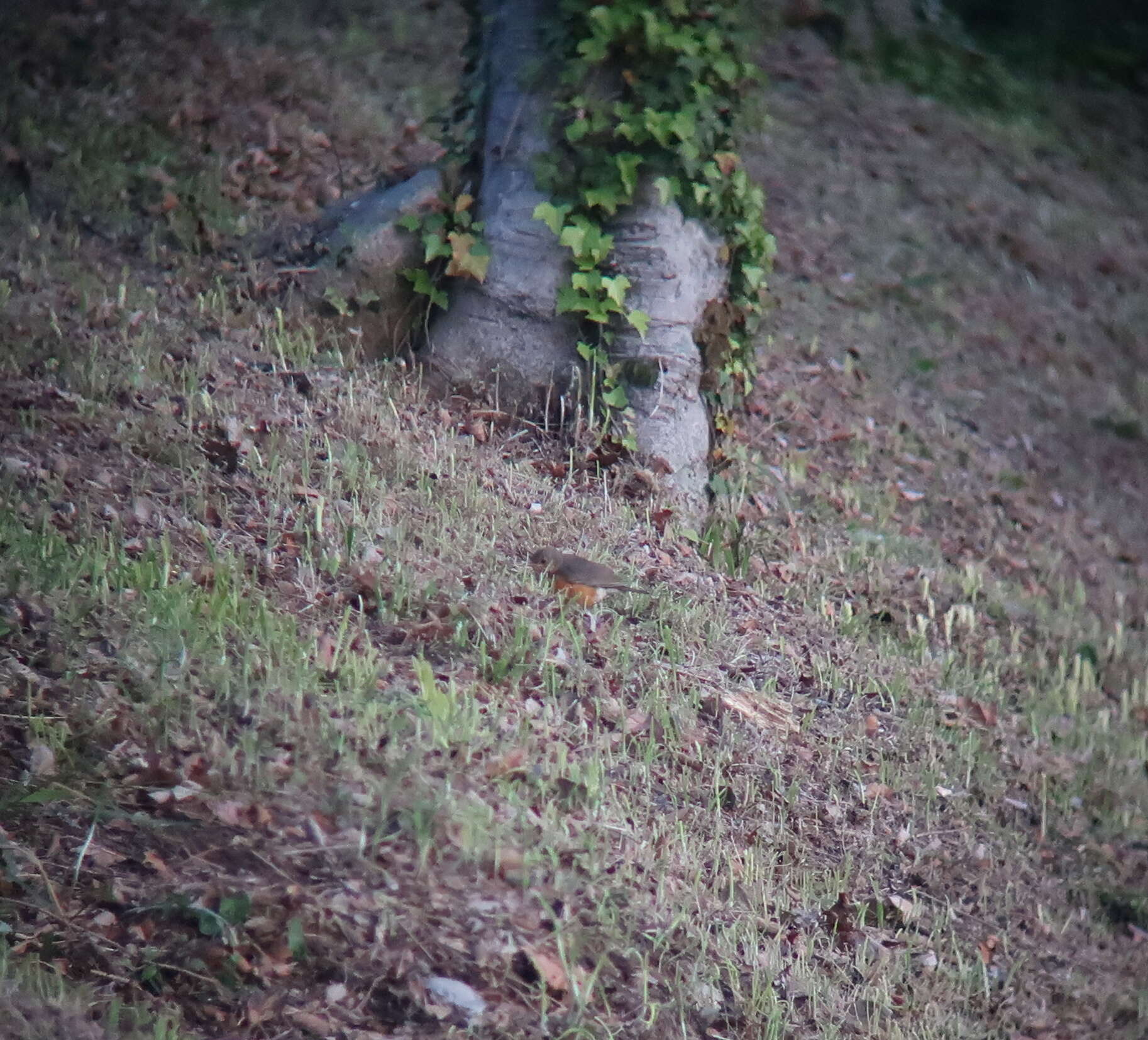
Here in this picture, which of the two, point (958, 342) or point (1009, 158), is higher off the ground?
point (1009, 158)

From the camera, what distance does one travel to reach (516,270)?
589 centimetres

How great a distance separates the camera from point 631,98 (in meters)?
5.73

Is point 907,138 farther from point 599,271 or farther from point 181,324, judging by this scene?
point 181,324

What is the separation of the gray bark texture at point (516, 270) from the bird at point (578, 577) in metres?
1.45

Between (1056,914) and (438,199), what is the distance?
424cm

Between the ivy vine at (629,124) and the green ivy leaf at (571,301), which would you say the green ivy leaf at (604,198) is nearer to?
the ivy vine at (629,124)

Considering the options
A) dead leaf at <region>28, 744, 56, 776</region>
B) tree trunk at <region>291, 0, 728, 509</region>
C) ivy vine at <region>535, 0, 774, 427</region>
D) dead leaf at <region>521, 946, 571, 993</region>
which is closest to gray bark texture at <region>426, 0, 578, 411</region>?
tree trunk at <region>291, 0, 728, 509</region>

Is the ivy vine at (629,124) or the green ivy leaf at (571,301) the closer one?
the ivy vine at (629,124)

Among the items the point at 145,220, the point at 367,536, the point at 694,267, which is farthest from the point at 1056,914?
the point at 145,220

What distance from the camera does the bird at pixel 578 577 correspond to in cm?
456

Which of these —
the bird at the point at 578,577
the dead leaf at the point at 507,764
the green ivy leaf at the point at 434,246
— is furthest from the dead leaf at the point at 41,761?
the green ivy leaf at the point at 434,246

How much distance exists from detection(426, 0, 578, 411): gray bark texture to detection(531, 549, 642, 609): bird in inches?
57.0

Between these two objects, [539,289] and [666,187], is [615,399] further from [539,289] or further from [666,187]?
[666,187]

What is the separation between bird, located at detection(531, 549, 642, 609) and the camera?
4.56 m
